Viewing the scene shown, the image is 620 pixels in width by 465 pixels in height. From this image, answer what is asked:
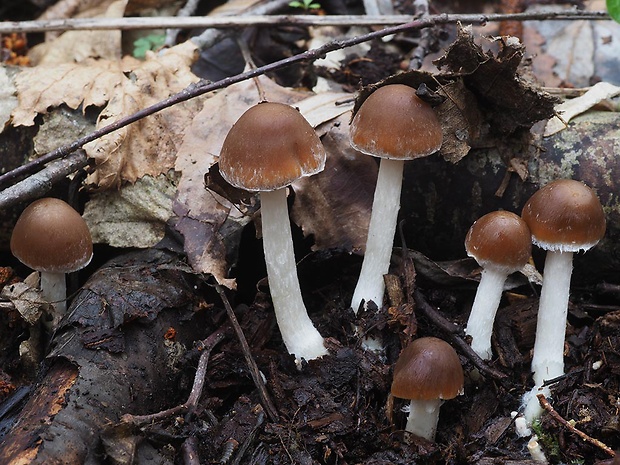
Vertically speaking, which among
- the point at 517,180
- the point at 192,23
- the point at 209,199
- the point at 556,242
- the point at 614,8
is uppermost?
the point at 614,8

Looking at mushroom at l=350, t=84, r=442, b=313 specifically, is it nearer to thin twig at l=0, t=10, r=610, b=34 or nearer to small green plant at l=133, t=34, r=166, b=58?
thin twig at l=0, t=10, r=610, b=34

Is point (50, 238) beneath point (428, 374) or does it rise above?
above

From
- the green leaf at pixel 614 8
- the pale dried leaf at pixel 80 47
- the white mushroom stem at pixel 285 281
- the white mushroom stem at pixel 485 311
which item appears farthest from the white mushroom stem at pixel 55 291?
the green leaf at pixel 614 8

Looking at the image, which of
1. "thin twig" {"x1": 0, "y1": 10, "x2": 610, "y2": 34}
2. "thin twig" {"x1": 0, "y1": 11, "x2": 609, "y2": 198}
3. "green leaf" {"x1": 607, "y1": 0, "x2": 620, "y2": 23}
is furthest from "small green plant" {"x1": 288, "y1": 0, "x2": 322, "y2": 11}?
"green leaf" {"x1": 607, "y1": 0, "x2": 620, "y2": 23}

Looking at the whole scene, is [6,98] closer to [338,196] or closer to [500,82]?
[338,196]

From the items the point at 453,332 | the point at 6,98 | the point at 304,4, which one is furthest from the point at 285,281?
the point at 304,4

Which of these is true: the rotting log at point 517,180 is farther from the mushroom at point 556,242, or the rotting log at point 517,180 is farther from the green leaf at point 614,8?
the green leaf at point 614,8
